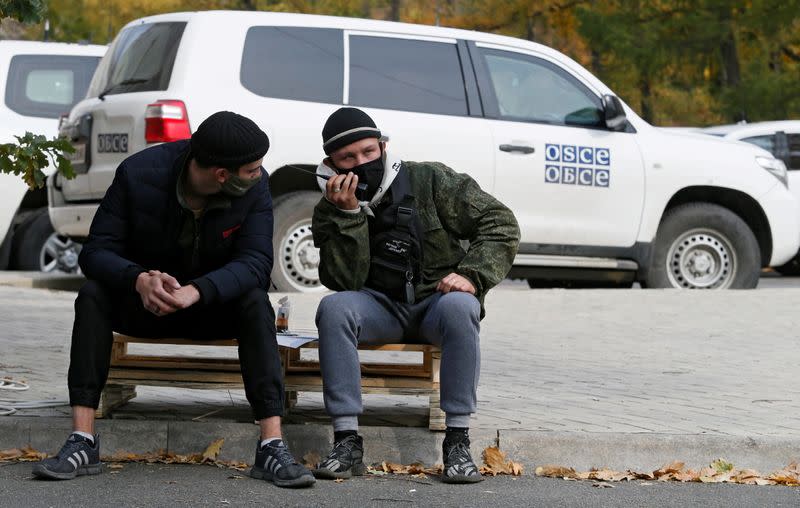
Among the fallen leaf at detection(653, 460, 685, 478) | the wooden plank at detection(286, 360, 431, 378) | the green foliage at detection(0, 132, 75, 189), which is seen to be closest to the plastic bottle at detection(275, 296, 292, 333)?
the wooden plank at detection(286, 360, 431, 378)

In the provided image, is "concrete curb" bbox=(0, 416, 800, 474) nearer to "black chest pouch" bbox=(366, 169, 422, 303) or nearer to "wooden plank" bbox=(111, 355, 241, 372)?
"wooden plank" bbox=(111, 355, 241, 372)

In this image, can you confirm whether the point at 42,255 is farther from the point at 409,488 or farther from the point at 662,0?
the point at 662,0

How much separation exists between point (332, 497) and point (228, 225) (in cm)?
110

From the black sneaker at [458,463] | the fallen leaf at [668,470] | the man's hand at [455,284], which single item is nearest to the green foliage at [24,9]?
the man's hand at [455,284]

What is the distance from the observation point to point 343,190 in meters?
5.43

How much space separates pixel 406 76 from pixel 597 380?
13.8ft

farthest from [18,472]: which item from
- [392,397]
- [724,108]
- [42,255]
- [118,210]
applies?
[724,108]

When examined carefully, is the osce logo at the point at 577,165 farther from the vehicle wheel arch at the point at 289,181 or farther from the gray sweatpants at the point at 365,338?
the gray sweatpants at the point at 365,338

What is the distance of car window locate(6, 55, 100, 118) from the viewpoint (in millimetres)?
12703

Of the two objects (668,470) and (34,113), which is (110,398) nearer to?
(668,470)

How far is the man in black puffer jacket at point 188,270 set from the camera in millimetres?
5211

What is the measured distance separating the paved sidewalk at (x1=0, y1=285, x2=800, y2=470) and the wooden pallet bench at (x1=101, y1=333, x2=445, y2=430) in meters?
0.14

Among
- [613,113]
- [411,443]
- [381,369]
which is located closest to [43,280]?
[613,113]

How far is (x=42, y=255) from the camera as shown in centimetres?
1315
